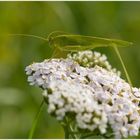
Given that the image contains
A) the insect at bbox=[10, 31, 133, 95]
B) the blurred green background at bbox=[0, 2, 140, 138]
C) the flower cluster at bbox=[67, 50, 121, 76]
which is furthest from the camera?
the blurred green background at bbox=[0, 2, 140, 138]

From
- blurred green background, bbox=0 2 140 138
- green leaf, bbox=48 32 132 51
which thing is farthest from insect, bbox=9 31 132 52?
blurred green background, bbox=0 2 140 138

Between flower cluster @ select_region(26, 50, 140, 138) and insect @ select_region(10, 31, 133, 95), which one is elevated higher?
insect @ select_region(10, 31, 133, 95)

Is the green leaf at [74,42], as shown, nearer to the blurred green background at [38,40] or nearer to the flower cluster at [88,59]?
the flower cluster at [88,59]

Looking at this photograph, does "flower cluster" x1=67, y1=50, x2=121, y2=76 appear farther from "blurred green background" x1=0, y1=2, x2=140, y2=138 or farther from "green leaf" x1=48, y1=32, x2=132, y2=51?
"blurred green background" x1=0, y1=2, x2=140, y2=138

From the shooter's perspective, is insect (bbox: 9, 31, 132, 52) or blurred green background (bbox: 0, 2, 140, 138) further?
blurred green background (bbox: 0, 2, 140, 138)

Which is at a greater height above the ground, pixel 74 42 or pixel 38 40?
pixel 38 40

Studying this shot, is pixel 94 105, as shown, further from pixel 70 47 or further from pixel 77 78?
pixel 70 47

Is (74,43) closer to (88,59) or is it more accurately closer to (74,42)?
(74,42)

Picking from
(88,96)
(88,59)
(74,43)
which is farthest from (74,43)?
(88,96)
